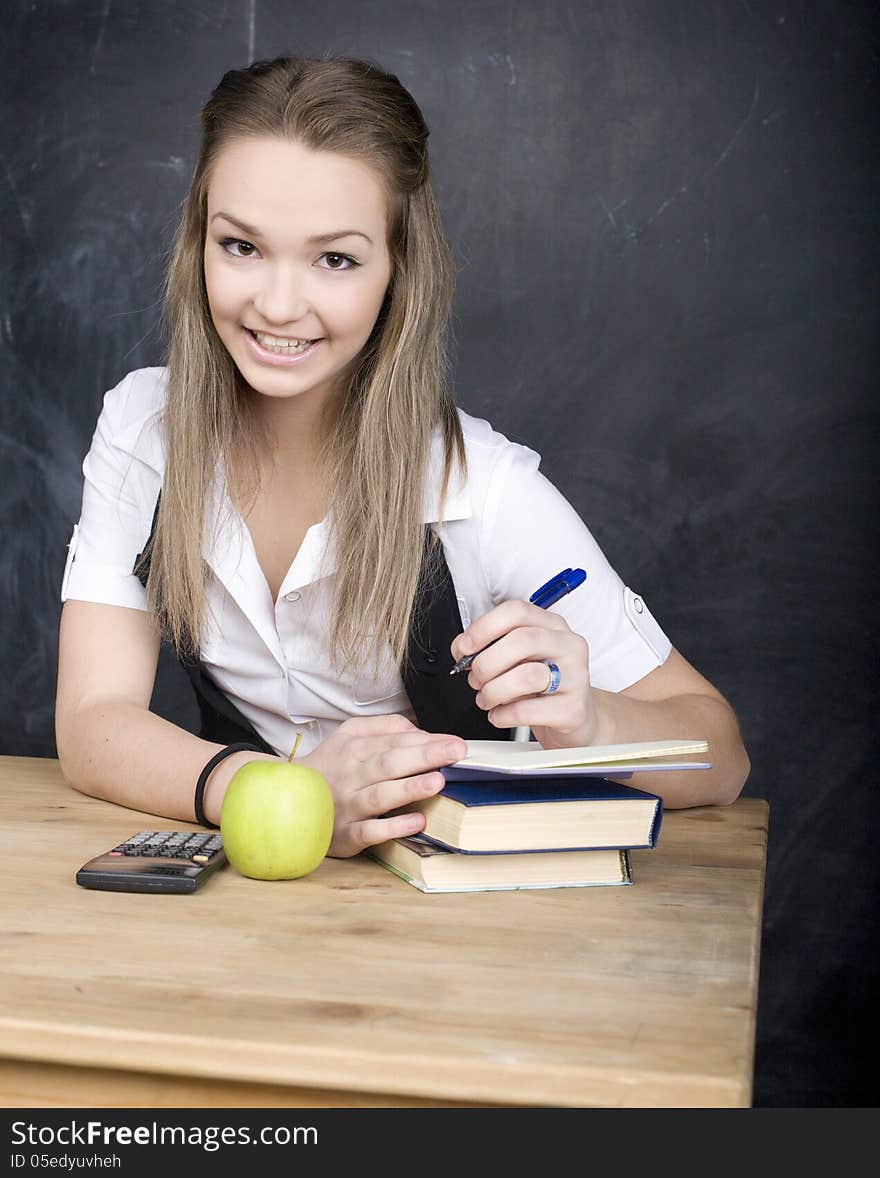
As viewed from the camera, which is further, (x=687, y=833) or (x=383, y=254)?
(x=383, y=254)

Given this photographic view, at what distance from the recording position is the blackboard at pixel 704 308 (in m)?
2.38

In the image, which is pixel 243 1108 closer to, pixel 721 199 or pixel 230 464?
pixel 230 464

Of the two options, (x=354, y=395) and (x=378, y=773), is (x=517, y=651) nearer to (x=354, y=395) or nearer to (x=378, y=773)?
(x=378, y=773)

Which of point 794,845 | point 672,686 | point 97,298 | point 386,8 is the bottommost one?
point 794,845

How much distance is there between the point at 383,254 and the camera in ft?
5.01

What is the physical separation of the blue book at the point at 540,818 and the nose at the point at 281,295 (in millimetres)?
571

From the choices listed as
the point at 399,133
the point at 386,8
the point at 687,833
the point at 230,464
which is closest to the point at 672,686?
the point at 687,833

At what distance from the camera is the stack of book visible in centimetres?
108

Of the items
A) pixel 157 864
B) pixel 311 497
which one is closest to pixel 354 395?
pixel 311 497

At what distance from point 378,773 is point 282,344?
56 cm

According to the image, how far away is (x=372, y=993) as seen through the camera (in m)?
0.85

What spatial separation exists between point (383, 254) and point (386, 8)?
1183 millimetres
